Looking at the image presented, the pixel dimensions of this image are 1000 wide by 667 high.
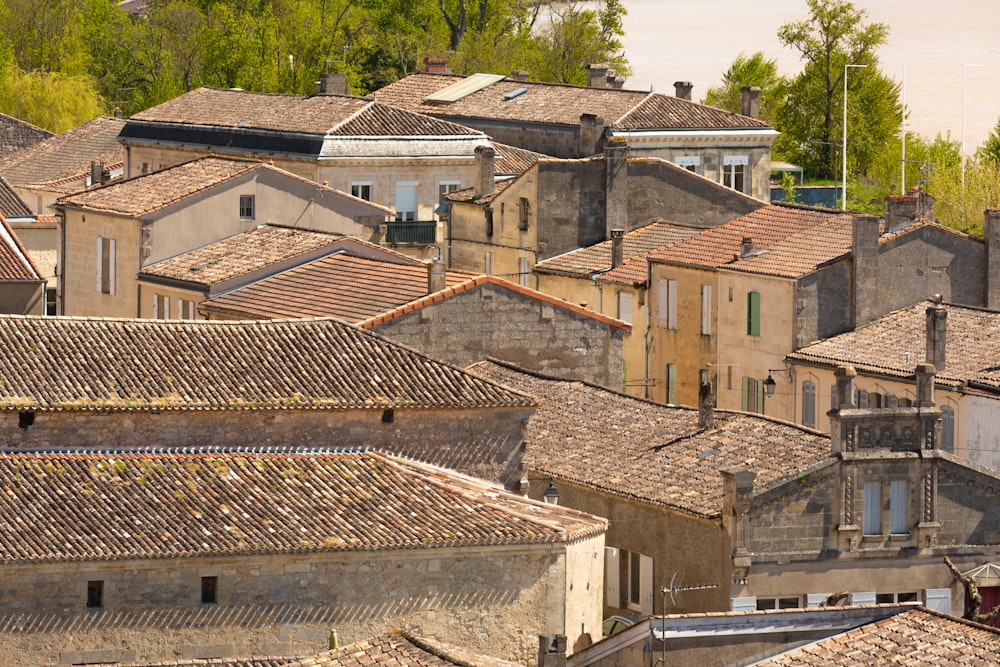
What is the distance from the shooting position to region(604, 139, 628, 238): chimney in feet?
241

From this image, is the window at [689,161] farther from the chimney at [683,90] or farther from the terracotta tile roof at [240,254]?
the terracotta tile roof at [240,254]

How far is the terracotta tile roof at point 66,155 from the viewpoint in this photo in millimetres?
93812

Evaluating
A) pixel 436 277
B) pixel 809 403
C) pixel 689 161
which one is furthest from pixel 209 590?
pixel 689 161

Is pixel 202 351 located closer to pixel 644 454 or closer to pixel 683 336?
pixel 644 454

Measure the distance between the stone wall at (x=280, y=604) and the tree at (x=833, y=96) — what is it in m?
70.4

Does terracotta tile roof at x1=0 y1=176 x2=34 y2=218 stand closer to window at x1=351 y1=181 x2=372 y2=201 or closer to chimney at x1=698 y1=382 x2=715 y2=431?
window at x1=351 y1=181 x2=372 y2=201

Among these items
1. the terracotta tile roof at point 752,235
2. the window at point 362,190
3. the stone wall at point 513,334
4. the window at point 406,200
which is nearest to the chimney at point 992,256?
the terracotta tile roof at point 752,235

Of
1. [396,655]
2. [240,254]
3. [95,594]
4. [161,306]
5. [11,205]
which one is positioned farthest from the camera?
[11,205]

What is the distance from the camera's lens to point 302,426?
43.3 metres

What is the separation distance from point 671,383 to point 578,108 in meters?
24.6

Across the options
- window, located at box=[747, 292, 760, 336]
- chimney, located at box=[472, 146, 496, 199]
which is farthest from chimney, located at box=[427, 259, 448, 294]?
chimney, located at box=[472, 146, 496, 199]

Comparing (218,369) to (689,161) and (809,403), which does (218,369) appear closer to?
(809,403)

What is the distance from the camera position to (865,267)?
205ft

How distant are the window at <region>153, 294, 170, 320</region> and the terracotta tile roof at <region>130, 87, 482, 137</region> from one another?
583 inches
